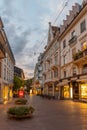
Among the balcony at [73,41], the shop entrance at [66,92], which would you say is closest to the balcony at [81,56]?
the balcony at [73,41]

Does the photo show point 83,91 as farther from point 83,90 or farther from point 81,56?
point 81,56

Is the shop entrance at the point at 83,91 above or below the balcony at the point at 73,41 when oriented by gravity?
Answer: below

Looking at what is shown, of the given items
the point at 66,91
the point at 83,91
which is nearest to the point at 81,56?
the point at 83,91

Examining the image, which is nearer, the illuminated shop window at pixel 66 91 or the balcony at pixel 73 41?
the balcony at pixel 73 41

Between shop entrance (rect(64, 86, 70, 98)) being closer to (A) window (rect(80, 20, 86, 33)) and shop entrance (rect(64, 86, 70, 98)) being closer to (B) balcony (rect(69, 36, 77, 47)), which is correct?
(B) balcony (rect(69, 36, 77, 47))

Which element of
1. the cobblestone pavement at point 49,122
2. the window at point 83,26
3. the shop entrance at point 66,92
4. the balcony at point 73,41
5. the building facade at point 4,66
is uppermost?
the window at point 83,26

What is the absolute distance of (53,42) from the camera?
50594mm

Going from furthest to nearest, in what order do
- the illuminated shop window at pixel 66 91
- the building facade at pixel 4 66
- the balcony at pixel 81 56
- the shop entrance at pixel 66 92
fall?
the illuminated shop window at pixel 66 91
the shop entrance at pixel 66 92
the building facade at pixel 4 66
the balcony at pixel 81 56

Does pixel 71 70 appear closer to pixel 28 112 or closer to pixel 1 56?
pixel 1 56

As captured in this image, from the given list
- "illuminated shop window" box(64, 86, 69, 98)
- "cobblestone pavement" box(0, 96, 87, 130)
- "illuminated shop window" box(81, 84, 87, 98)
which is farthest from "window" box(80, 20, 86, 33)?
"cobblestone pavement" box(0, 96, 87, 130)

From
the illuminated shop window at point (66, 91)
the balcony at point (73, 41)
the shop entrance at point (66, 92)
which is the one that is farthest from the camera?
the illuminated shop window at point (66, 91)

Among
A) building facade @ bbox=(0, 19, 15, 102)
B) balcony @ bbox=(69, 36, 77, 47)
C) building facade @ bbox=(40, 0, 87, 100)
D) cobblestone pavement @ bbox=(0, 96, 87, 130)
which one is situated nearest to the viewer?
cobblestone pavement @ bbox=(0, 96, 87, 130)

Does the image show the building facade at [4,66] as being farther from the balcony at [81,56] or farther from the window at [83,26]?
the window at [83,26]

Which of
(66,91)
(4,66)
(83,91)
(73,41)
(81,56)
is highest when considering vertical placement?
(73,41)
